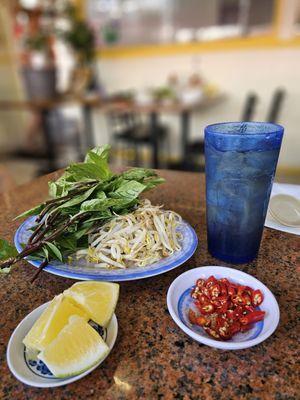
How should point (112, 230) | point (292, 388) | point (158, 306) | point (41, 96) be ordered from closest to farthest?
point (292, 388), point (158, 306), point (112, 230), point (41, 96)

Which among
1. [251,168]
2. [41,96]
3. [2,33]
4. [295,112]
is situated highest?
[2,33]

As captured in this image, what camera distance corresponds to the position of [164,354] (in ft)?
1.57

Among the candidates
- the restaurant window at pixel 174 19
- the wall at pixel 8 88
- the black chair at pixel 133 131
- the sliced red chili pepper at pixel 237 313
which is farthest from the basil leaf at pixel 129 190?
the wall at pixel 8 88

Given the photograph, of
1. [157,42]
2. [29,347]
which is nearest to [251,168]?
[29,347]

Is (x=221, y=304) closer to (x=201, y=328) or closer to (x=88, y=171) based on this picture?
(x=201, y=328)

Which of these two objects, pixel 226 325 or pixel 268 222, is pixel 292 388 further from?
pixel 268 222

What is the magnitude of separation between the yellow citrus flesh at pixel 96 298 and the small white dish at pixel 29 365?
0.03m

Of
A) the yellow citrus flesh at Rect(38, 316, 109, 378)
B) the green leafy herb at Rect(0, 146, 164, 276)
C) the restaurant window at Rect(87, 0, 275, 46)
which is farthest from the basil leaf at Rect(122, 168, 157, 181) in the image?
the restaurant window at Rect(87, 0, 275, 46)

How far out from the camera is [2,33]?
4500mm

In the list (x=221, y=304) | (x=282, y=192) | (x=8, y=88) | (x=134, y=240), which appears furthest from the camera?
(x=8, y=88)

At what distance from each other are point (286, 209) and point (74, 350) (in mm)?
685

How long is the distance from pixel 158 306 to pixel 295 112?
12.0 feet

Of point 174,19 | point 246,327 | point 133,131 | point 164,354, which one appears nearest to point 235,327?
point 246,327

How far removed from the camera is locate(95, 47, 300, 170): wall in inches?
136
